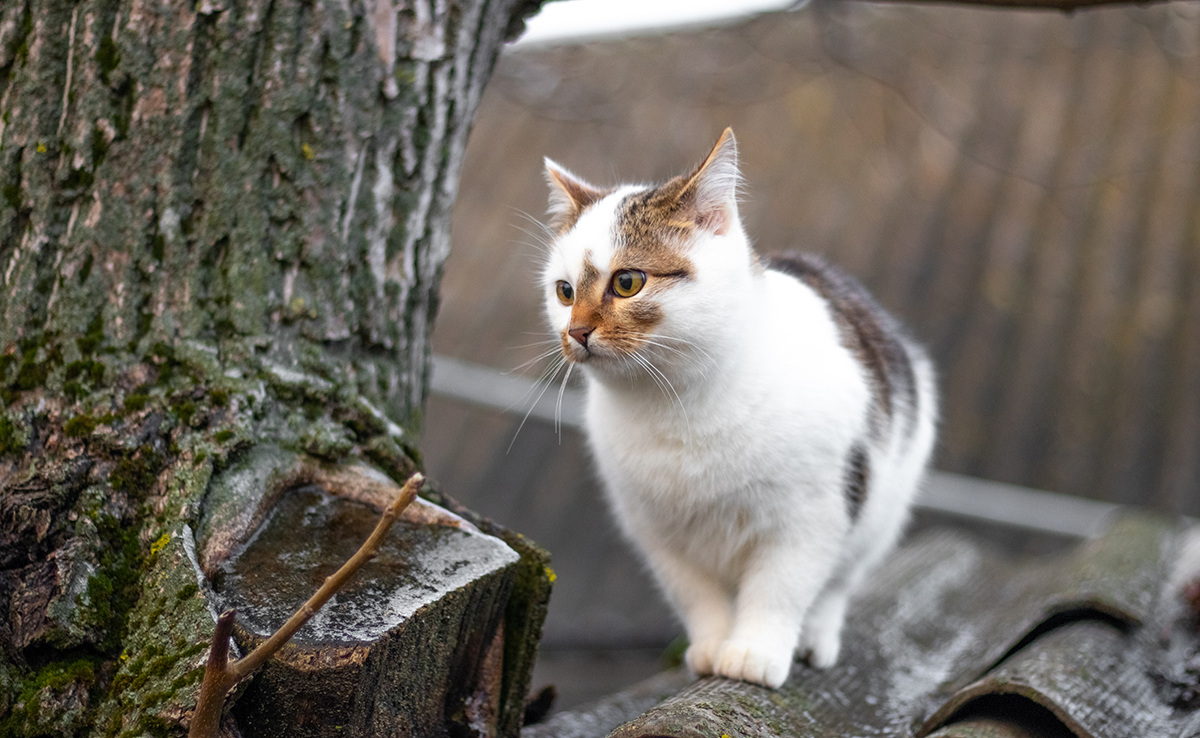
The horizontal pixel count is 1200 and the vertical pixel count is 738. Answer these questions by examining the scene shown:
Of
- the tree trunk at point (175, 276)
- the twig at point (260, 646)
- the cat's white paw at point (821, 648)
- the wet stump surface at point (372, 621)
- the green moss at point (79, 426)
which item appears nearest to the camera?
the twig at point (260, 646)

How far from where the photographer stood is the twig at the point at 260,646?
1131 millimetres

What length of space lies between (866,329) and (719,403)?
707 millimetres

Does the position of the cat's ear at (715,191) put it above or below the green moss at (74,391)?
above

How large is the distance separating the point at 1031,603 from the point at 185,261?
244 centimetres

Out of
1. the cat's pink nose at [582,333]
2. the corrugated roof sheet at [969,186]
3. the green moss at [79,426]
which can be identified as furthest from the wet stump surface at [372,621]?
the corrugated roof sheet at [969,186]

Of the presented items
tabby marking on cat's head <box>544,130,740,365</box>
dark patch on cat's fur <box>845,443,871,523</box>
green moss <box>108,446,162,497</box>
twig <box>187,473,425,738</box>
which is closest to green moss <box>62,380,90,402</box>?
green moss <box>108,446,162,497</box>

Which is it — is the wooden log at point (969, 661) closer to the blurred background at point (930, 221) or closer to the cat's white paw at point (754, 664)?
the cat's white paw at point (754, 664)

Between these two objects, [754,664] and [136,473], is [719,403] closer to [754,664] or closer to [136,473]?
[754,664]

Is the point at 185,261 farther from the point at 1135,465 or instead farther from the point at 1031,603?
the point at 1135,465

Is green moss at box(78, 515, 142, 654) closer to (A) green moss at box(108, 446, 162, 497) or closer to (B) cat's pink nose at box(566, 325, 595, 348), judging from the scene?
(A) green moss at box(108, 446, 162, 497)

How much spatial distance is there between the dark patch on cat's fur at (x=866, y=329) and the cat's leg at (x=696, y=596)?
61 cm

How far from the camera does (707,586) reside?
2289mm

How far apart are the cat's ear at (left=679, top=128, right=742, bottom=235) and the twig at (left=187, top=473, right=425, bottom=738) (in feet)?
3.58

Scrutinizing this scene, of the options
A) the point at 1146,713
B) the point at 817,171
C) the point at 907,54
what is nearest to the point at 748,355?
the point at 1146,713
